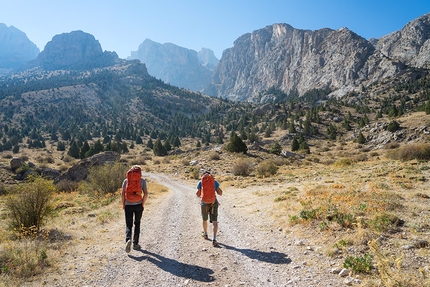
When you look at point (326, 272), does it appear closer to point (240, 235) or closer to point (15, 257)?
point (240, 235)

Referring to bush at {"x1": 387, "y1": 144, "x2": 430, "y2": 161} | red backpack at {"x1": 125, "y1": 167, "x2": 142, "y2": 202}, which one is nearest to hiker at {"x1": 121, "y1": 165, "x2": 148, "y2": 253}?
red backpack at {"x1": 125, "y1": 167, "x2": 142, "y2": 202}

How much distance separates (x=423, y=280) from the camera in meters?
5.09

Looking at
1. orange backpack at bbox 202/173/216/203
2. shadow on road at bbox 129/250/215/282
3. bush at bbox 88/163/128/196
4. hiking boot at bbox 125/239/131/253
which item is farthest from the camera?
bush at bbox 88/163/128/196

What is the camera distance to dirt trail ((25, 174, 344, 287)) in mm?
6516

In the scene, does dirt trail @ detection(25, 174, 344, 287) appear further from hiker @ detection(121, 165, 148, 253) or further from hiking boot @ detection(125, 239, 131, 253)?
hiker @ detection(121, 165, 148, 253)

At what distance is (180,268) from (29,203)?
8.74 metres

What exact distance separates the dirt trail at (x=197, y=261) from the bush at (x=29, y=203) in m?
3.35

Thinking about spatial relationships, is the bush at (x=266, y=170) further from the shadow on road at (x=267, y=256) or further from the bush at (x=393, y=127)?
the bush at (x=393, y=127)

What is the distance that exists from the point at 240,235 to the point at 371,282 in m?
5.71

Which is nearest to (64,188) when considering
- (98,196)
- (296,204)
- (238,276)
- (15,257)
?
(98,196)

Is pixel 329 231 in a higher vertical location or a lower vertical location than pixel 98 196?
higher

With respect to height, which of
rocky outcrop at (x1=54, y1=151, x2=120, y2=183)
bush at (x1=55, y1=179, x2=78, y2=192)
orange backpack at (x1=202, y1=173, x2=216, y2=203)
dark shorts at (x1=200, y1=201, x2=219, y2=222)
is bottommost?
bush at (x1=55, y1=179, x2=78, y2=192)

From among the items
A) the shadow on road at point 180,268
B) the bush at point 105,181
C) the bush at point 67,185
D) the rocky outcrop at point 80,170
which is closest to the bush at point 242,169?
the bush at point 105,181

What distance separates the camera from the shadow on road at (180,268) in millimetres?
6785
